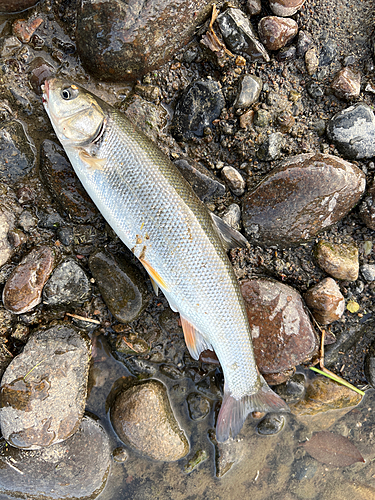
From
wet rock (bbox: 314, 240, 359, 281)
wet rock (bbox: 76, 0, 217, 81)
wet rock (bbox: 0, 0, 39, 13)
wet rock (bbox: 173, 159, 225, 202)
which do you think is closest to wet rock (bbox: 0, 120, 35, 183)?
wet rock (bbox: 76, 0, 217, 81)

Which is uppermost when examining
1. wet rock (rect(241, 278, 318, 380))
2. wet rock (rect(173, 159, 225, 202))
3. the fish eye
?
the fish eye

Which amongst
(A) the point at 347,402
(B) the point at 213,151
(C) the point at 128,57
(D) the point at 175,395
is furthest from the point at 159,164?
(A) the point at 347,402

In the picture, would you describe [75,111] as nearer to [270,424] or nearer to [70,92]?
[70,92]

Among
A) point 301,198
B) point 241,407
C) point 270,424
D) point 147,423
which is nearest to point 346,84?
point 301,198

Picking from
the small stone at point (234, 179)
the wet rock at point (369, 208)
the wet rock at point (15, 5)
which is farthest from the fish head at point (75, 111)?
the wet rock at point (369, 208)

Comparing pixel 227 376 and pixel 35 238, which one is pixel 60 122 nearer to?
pixel 35 238

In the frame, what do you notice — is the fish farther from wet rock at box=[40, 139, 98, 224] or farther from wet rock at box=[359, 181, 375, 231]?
wet rock at box=[359, 181, 375, 231]
